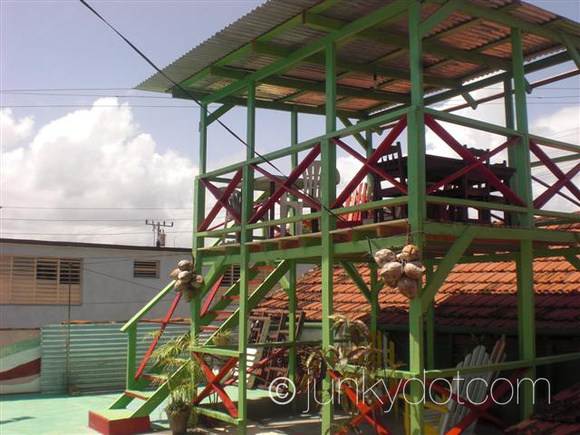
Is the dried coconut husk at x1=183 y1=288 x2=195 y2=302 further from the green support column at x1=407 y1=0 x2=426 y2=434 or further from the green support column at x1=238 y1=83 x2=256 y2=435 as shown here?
the green support column at x1=407 y1=0 x2=426 y2=434

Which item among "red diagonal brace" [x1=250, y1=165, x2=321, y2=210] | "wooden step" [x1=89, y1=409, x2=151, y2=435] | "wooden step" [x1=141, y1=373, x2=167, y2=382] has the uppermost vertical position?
"red diagonal brace" [x1=250, y1=165, x2=321, y2=210]

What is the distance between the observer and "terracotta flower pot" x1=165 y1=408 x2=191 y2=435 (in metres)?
9.84

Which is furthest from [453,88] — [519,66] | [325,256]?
[325,256]

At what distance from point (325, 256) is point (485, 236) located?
1850mm

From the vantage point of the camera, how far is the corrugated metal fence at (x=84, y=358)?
14688 mm

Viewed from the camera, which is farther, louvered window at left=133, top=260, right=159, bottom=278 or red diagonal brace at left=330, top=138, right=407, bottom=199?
louvered window at left=133, top=260, right=159, bottom=278

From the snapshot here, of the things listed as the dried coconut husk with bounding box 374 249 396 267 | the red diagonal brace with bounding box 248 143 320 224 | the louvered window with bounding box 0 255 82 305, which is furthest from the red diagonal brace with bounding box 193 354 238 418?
the louvered window with bounding box 0 255 82 305

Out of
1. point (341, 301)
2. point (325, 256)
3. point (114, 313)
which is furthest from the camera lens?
point (114, 313)

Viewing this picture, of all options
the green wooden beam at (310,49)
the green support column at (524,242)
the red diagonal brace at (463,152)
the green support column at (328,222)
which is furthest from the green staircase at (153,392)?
the red diagonal brace at (463,152)

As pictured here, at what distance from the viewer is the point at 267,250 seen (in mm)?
9602

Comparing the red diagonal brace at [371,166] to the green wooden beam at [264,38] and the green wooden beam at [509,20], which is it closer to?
the green wooden beam at [264,38]

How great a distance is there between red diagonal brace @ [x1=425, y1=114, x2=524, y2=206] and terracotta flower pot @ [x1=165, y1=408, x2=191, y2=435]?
5.42m

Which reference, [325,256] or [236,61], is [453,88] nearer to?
[236,61]

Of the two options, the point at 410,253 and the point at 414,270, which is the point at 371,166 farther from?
the point at 414,270
